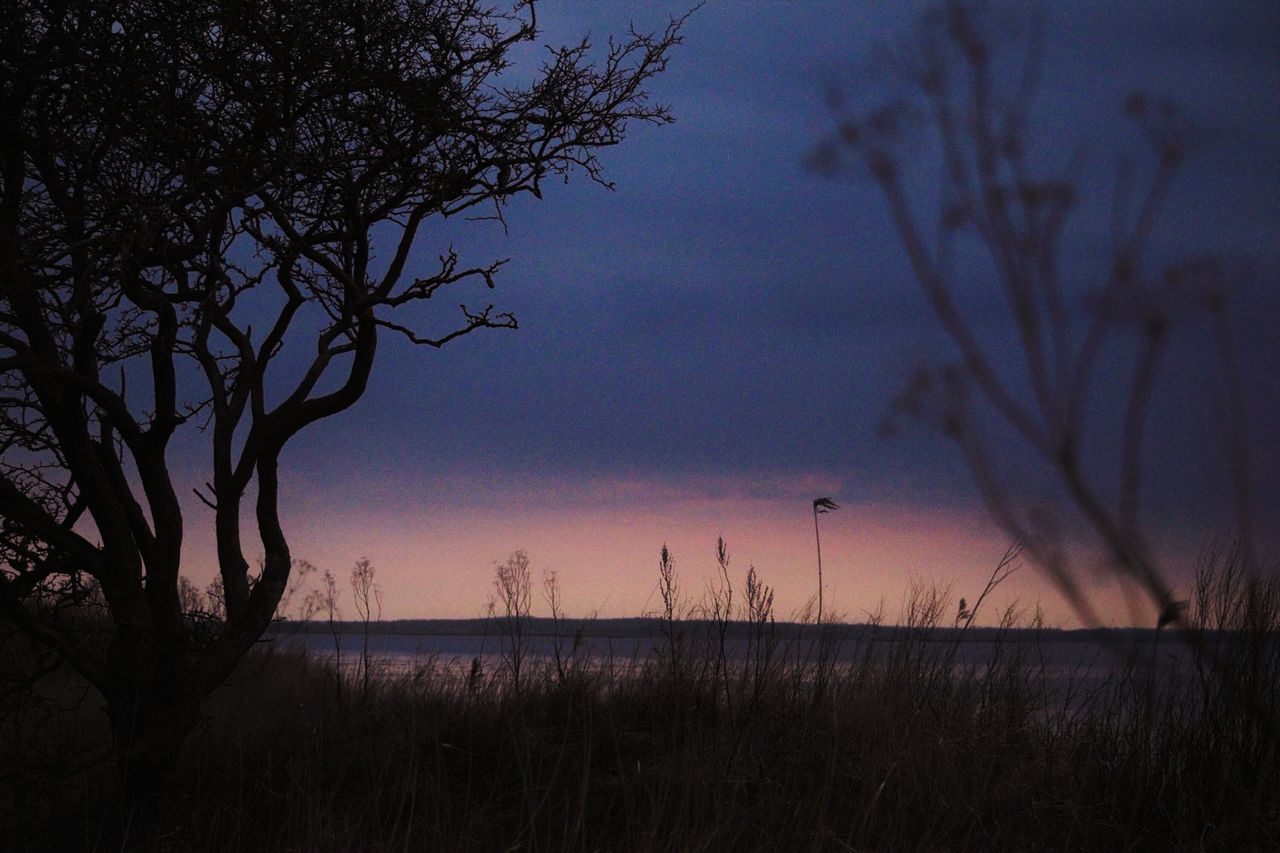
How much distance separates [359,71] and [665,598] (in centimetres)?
381

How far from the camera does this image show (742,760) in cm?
621

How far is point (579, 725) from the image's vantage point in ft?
24.3

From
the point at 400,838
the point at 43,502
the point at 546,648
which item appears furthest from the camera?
the point at 546,648

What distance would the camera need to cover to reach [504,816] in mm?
5656

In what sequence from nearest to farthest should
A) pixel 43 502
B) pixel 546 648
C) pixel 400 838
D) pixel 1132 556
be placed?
pixel 1132 556 < pixel 400 838 < pixel 43 502 < pixel 546 648

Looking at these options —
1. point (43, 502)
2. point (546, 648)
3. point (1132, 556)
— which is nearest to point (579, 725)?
point (546, 648)

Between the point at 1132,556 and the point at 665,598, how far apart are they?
16.0 feet

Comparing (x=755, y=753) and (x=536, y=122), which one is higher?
(x=536, y=122)

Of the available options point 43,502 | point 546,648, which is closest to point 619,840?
point 546,648

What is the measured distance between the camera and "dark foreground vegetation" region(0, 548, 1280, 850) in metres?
5.19

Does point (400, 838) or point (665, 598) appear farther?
point (665, 598)

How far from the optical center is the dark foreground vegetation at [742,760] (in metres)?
5.19

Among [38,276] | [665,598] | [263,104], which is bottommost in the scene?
[665,598]

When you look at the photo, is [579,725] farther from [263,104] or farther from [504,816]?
[263,104]
